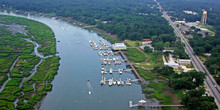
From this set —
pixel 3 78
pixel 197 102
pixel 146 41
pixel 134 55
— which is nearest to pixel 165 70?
pixel 197 102

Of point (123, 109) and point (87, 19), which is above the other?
point (87, 19)

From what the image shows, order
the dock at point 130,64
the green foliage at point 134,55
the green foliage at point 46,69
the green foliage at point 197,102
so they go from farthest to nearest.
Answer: the green foliage at point 134,55 → the dock at point 130,64 → the green foliage at point 46,69 → the green foliage at point 197,102

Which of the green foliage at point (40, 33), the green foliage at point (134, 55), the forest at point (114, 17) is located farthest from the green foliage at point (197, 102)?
the forest at point (114, 17)

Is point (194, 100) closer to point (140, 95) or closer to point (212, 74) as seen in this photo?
point (140, 95)

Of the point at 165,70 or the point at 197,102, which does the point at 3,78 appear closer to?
the point at 165,70

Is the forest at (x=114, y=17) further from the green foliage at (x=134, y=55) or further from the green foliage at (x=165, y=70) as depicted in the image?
the green foliage at (x=165, y=70)

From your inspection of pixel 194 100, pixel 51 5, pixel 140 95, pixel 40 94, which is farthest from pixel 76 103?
pixel 51 5

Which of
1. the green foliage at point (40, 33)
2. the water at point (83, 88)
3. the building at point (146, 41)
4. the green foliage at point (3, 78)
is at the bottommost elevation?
the water at point (83, 88)
